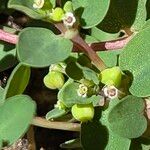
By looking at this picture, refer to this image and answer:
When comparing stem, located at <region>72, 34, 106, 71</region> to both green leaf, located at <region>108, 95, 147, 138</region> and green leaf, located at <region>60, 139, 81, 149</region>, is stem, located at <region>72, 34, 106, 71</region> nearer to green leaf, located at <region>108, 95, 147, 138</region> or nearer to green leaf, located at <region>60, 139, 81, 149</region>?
green leaf, located at <region>108, 95, 147, 138</region>

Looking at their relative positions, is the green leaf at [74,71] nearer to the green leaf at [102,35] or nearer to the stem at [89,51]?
the stem at [89,51]

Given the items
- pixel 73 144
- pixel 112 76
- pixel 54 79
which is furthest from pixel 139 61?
pixel 73 144

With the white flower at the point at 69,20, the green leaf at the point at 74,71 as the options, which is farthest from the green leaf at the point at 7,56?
the white flower at the point at 69,20

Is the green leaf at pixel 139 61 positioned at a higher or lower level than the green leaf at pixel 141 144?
higher

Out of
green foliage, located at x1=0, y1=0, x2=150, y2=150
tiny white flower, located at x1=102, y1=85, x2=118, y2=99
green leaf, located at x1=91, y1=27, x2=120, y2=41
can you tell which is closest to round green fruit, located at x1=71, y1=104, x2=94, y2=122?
green foliage, located at x1=0, y1=0, x2=150, y2=150

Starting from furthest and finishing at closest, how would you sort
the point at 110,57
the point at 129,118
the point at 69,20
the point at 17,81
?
1. the point at 110,57
2. the point at 17,81
3. the point at 129,118
4. the point at 69,20

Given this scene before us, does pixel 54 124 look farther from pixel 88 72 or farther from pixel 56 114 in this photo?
pixel 88 72
